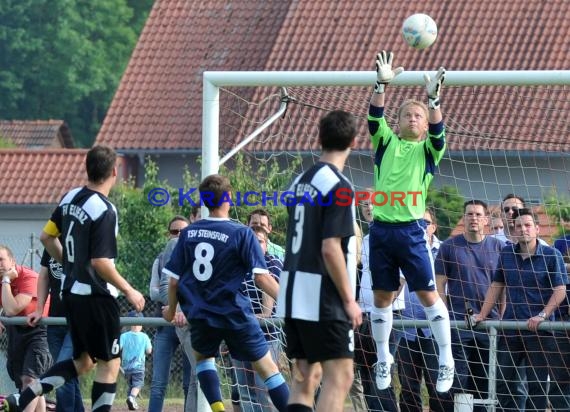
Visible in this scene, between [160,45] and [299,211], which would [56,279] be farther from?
[160,45]

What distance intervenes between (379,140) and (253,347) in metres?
1.78

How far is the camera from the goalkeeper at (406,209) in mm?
9227

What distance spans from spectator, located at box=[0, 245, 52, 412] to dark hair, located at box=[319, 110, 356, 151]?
159 inches

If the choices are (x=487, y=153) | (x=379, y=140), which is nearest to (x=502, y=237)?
(x=487, y=153)

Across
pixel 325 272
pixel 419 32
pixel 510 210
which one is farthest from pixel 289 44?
pixel 325 272

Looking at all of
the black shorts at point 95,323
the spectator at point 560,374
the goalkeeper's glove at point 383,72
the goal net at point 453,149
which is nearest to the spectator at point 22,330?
the goal net at point 453,149

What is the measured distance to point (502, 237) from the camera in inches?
440

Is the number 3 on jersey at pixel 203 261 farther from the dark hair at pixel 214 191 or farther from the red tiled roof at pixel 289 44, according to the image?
the red tiled roof at pixel 289 44

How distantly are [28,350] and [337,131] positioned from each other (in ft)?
14.6

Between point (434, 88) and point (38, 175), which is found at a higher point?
point (38, 175)

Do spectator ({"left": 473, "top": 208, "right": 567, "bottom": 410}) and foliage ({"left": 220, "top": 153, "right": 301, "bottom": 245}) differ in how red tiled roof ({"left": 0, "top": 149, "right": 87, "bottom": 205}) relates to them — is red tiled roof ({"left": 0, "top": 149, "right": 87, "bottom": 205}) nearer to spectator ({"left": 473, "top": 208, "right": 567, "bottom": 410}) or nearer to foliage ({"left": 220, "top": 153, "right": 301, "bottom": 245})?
foliage ({"left": 220, "top": 153, "right": 301, "bottom": 245})

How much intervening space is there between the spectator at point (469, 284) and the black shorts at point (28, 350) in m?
3.45

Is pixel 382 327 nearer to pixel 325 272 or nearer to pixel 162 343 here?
pixel 325 272

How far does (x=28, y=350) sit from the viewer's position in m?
11.1
